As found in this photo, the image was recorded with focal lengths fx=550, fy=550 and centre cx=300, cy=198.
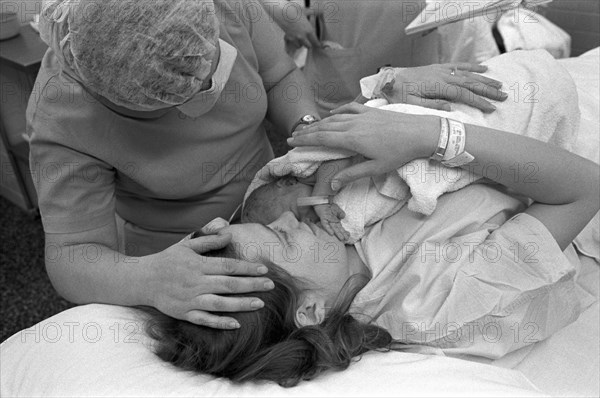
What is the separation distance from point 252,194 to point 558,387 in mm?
769

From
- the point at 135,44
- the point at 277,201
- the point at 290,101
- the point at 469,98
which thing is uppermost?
the point at 135,44

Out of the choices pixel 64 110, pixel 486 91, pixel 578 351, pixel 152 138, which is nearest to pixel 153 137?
pixel 152 138

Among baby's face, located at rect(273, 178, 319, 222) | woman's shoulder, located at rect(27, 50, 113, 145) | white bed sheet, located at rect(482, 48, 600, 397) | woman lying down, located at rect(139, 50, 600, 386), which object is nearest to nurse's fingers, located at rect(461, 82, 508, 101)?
woman lying down, located at rect(139, 50, 600, 386)

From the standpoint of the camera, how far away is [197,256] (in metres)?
1.05

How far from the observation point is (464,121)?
1.19m

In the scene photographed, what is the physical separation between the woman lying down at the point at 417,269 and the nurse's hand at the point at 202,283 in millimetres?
34

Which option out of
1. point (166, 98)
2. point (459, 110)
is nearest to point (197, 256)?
point (166, 98)

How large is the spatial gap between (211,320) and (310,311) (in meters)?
0.21

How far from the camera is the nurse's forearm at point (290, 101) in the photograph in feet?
4.92

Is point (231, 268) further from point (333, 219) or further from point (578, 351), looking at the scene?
point (578, 351)

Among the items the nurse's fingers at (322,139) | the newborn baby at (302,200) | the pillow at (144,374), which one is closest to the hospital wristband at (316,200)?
the newborn baby at (302,200)

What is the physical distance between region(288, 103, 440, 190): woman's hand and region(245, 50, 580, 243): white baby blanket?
40mm

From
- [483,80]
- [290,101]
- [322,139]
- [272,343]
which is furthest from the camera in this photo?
[290,101]

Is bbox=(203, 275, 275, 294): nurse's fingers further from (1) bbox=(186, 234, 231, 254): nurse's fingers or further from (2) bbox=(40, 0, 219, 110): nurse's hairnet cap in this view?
(2) bbox=(40, 0, 219, 110): nurse's hairnet cap
